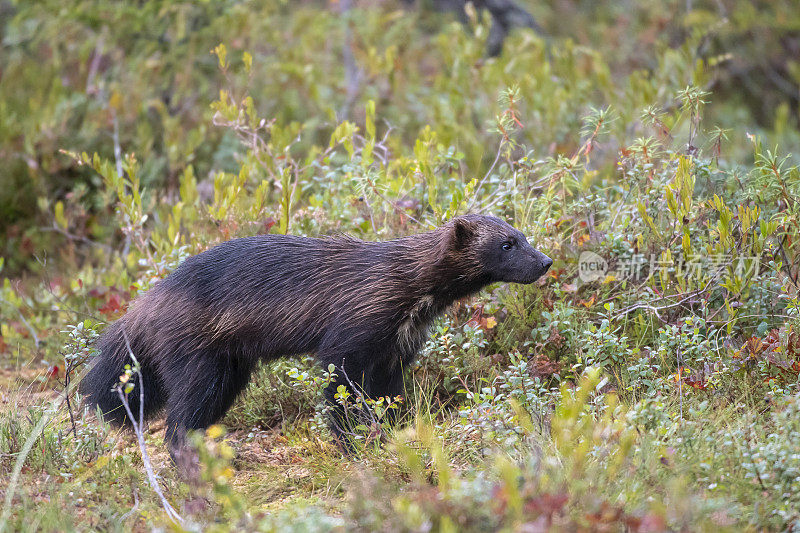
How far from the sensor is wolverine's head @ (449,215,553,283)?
15.0 ft

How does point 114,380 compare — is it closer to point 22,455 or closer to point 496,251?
point 22,455

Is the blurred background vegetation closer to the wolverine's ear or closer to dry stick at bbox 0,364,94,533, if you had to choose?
dry stick at bbox 0,364,94,533

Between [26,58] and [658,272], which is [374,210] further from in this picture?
[26,58]

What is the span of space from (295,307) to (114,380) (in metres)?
1.12

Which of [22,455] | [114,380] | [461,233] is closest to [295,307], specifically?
[461,233]

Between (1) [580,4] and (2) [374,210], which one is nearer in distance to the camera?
(2) [374,210]

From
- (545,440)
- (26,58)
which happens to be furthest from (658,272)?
(26,58)

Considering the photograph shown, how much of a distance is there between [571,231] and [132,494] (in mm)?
3423

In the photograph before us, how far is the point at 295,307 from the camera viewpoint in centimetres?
457

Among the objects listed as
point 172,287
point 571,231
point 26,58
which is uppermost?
point 26,58

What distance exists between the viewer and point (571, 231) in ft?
19.1

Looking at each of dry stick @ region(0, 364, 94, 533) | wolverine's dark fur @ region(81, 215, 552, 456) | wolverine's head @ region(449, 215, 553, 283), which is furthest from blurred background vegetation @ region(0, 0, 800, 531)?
wolverine's head @ region(449, 215, 553, 283)

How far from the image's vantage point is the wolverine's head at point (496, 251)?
4.57m

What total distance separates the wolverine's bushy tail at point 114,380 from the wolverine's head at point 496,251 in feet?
6.31
